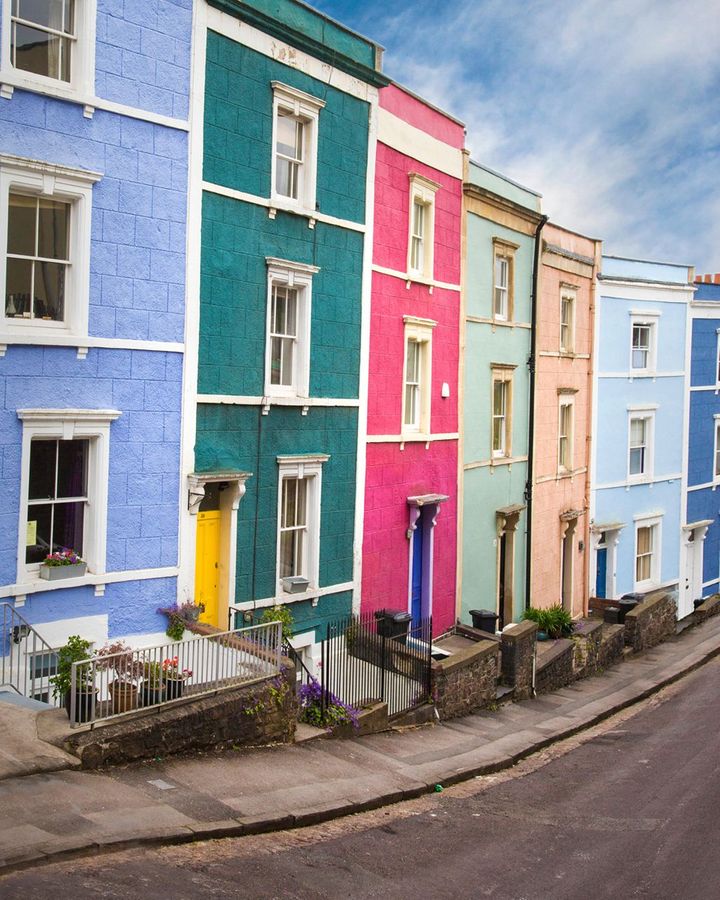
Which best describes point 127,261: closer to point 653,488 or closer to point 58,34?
point 58,34

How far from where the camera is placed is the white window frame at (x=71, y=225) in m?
12.5

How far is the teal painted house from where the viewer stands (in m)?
15.1

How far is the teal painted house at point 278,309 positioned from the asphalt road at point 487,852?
502 centimetres

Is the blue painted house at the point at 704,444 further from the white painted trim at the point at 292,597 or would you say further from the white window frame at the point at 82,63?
the white window frame at the point at 82,63

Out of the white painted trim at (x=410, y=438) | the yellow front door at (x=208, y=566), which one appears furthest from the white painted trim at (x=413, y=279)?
the yellow front door at (x=208, y=566)

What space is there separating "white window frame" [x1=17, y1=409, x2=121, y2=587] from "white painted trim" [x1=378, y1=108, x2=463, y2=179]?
851cm

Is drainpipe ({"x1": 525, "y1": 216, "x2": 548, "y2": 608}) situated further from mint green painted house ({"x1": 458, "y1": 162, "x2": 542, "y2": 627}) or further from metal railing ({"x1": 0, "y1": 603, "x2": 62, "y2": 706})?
metal railing ({"x1": 0, "y1": 603, "x2": 62, "y2": 706})

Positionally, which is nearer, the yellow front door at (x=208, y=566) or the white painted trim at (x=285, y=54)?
the white painted trim at (x=285, y=54)

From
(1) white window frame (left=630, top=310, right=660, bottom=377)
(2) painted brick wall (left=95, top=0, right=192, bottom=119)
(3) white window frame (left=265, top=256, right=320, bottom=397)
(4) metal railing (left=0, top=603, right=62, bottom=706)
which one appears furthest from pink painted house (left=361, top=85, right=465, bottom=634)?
(1) white window frame (left=630, top=310, right=660, bottom=377)

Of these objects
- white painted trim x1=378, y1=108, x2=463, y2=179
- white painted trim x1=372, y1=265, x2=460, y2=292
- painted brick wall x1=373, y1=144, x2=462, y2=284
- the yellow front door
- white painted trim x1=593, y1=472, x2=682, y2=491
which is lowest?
the yellow front door

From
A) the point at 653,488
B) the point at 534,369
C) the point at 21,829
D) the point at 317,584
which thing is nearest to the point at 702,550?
the point at 653,488

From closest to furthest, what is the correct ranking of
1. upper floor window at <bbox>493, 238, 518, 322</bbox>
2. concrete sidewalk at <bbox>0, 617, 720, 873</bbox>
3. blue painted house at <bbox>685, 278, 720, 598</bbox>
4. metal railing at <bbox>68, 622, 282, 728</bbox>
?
concrete sidewalk at <bbox>0, 617, 720, 873</bbox> → metal railing at <bbox>68, 622, 282, 728</bbox> → upper floor window at <bbox>493, 238, 518, 322</bbox> → blue painted house at <bbox>685, 278, 720, 598</bbox>

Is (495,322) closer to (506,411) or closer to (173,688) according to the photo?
(506,411)

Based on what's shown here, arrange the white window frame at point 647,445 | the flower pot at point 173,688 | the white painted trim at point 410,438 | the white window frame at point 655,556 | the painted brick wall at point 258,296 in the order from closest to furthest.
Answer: the flower pot at point 173,688, the painted brick wall at point 258,296, the white painted trim at point 410,438, the white window frame at point 647,445, the white window frame at point 655,556
